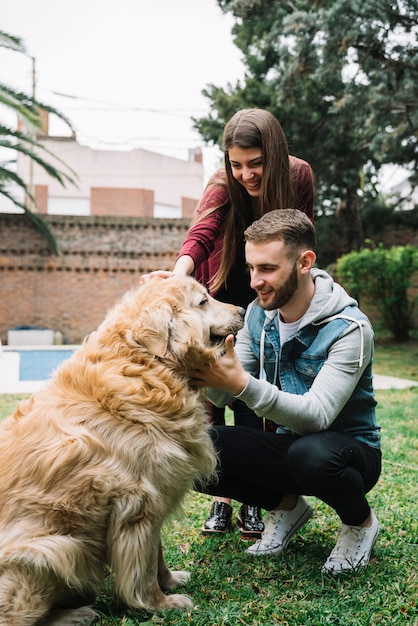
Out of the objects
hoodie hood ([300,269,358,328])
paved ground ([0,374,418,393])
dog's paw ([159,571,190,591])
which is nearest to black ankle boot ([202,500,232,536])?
dog's paw ([159,571,190,591])

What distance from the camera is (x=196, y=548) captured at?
3006mm

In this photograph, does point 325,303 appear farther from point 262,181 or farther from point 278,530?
point 278,530

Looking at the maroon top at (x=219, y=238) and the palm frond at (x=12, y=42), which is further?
the palm frond at (x=12, y=42)

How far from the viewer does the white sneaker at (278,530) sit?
9.48ft

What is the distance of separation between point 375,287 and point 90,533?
38.3 feet

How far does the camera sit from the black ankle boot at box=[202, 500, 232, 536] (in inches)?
127

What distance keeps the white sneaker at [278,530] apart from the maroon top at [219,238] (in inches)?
45.6

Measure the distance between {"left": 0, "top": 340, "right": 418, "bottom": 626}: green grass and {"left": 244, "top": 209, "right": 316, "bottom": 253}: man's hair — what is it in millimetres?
1214

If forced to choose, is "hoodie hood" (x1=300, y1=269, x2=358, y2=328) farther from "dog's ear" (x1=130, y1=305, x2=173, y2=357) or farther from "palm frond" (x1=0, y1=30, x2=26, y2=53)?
"palm frond" (x1=0, y1=30, x2=26, y2=53)

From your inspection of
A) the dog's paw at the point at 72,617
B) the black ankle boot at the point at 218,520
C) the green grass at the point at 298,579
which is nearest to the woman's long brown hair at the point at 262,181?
the black ankle boot at the point at 218,520

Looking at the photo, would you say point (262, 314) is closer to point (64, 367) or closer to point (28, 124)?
point (64, 367)

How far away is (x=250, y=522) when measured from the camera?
10.5 ft

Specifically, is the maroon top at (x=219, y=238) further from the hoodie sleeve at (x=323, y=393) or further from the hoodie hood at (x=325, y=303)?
the hoodie sleeve at (x=323, y=393)

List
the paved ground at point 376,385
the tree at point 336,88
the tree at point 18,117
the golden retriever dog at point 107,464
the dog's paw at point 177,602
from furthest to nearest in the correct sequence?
1. the tree at point 18,117
2. the tree at point 336,88
3. the paved ground at point 376,385
4. the dog's paw at point 177,602
5. the golden retriever dog at point 107,464
